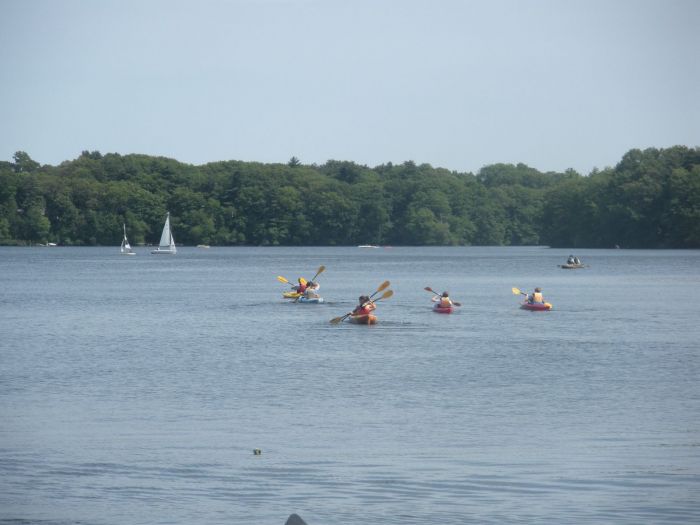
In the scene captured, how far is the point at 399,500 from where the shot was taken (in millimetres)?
18625

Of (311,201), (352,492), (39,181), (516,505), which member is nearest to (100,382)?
(352,492)

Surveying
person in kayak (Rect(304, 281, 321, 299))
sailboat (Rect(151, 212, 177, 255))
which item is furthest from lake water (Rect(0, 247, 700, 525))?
sailboat (Rect(151, 212, 177, 255))

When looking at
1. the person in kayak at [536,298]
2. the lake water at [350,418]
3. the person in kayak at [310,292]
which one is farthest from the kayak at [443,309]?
the person in kayak at [310,292]

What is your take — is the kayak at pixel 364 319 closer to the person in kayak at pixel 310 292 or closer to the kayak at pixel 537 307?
the kayak at pixel 537 307

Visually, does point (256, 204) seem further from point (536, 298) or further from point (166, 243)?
point (536, 298)

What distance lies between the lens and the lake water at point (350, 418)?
18609 mm

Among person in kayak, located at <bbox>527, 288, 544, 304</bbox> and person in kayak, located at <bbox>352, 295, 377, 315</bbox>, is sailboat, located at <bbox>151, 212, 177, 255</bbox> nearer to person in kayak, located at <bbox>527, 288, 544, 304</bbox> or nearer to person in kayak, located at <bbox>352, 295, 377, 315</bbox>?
person in kayak, located at <bbox>527, 288, 544, 304</bbox>

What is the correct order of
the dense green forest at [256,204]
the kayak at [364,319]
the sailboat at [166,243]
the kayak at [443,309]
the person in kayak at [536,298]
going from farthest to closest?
the dense green forest at [256,204] < the sailboat at [166,243] < the person in kayak at [536,298] < the kayak at [443,309] < the kayak at [364,319]

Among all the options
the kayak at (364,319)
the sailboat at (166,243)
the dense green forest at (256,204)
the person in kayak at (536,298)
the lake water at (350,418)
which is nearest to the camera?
the lake water at (350,418)

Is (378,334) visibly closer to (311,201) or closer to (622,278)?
(622,278)

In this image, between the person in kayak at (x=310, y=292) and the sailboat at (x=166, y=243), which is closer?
the person in kayak at (x=310, y=292)

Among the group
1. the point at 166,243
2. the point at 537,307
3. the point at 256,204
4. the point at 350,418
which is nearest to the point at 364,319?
the point at 537,307

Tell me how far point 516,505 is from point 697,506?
2.78 meters

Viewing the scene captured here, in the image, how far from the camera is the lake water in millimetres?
18609
